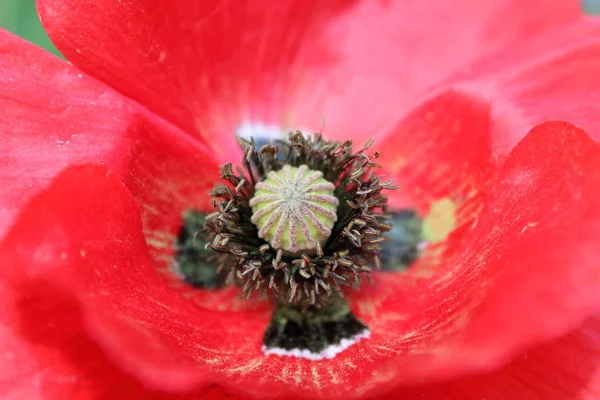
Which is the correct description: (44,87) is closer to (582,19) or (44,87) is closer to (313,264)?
(313,264)

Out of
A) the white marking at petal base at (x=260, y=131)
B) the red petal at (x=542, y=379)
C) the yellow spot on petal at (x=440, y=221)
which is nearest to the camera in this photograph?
the red petal at (x=542, y=379)

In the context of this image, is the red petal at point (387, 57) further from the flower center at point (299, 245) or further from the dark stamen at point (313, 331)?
the dark stamen at point (313, 331)

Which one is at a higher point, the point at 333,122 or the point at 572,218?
the point at 333,122

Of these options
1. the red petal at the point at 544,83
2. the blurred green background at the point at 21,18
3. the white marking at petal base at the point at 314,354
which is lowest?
the white marking at petal base at the point at 314,354

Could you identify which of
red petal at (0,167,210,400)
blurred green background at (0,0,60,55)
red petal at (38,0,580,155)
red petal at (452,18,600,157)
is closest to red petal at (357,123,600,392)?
red petal at (452,18,600,157)

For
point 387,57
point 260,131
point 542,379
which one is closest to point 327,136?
point 260,131

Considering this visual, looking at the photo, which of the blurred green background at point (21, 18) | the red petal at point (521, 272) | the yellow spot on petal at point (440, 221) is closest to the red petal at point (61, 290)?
the red petal at point (521, 272)

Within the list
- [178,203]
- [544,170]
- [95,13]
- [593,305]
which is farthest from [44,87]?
[593,305]

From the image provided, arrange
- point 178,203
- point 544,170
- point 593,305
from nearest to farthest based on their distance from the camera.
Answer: point 593,305
point 544,170
point 178,203
